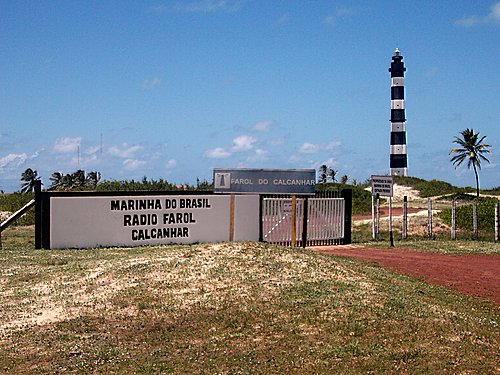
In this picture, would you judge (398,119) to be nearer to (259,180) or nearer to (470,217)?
(470,217)

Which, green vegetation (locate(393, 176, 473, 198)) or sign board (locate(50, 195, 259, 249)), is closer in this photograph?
sign board (locate(50, 195, 259, 249))

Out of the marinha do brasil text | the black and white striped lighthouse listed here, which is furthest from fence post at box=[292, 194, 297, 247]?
the black and white striped lighthouse

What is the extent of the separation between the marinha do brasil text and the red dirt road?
489 centimetres

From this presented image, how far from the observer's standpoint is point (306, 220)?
2503 centimetres

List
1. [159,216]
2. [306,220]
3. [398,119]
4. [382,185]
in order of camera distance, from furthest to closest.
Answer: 1. [398,119]
2. [382,185]
3. [306,220]
4. [159,216]

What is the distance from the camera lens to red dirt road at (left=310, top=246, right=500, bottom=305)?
51.2ft

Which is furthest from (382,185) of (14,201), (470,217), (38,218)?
(14,201)

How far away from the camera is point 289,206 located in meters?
24.5

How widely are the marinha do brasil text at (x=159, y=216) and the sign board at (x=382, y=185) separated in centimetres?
634

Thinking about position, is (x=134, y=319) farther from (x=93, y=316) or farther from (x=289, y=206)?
(x=289, y=206)

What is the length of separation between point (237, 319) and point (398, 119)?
172 ft

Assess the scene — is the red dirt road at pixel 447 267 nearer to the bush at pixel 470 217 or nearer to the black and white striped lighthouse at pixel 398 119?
the bush at pixel 470 217

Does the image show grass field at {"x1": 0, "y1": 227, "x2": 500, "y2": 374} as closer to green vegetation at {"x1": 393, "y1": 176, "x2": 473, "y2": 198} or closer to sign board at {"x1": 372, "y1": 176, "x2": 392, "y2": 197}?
sign board at {"x1": 372, "y1": 176, "x2": 392, "y2": 197}

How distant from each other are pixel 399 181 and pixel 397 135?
437 centimetres
